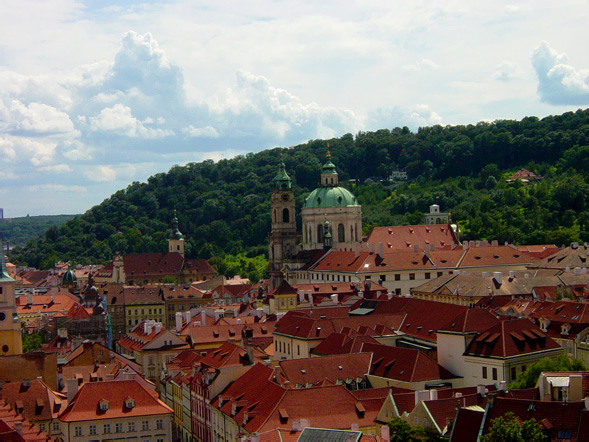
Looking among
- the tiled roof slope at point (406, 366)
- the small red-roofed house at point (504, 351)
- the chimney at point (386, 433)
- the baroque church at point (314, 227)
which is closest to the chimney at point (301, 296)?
the baroque church at point (314, 227)

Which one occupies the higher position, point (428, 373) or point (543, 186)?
point (543, 186)

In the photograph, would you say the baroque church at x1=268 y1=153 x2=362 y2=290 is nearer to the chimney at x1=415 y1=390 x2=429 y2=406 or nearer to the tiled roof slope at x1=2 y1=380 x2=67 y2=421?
the tiled roof slope at x1=2 y1=380 x2=67 y2=421

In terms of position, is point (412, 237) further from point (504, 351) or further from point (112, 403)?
point (112, 403)

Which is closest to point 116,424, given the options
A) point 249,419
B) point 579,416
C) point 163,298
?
point 249,419

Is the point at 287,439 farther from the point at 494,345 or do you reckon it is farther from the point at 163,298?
the point at 163,298

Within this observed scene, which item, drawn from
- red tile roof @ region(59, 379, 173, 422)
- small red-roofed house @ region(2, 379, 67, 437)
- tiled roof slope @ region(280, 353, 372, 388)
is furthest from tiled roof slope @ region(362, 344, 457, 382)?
small red-roofed house @ region(2, 379, 67, 437)

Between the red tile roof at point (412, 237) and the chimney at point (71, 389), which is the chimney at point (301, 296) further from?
the chimney at point (71, 389)

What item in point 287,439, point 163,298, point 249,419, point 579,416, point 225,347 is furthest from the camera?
point 163,298

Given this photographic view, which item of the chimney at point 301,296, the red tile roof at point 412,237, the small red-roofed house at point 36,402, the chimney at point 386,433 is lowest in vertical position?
the small red-roofed house at point 36,402
